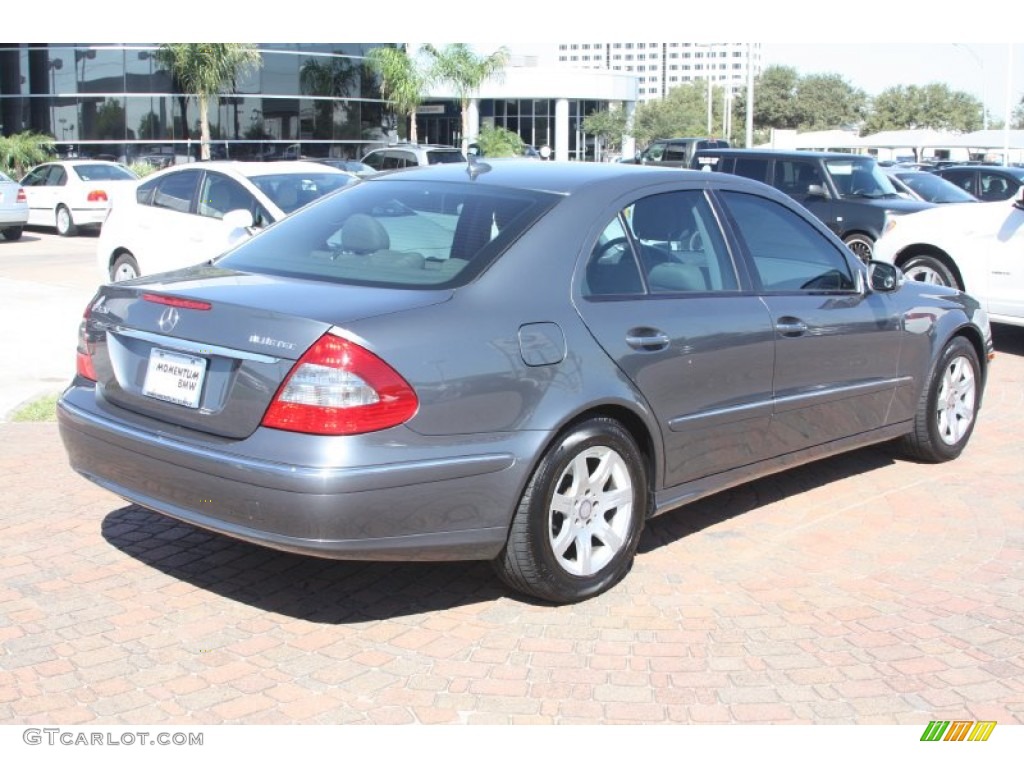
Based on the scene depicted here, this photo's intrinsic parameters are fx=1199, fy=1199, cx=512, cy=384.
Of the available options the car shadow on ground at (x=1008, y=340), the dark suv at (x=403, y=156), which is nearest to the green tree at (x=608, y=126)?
the dark suv at (x=403, y=156)

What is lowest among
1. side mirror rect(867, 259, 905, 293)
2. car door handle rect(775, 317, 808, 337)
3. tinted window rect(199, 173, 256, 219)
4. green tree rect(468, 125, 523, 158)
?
car door handle rect(775, 317, 808, 337)

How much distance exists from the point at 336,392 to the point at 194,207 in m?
8.32

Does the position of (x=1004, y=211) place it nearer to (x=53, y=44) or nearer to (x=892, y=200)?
(x=892, y=200)

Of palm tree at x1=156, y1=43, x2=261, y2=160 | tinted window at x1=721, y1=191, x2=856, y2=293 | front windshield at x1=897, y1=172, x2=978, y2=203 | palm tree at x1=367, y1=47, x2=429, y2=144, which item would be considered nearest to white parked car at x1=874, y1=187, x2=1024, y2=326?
tinted window at x1=721, y1=191, x2=856, y2=293

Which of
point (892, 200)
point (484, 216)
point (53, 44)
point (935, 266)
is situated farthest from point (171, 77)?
point (484, 216)

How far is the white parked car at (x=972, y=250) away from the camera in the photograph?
10.5 m

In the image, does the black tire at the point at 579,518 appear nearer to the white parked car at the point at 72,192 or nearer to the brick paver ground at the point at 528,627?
the brick paver ground at the point at 528,627

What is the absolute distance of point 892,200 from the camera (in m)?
15.4

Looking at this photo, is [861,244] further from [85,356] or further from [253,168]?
[85,356]

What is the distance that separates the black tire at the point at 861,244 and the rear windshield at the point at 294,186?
6.78 meters

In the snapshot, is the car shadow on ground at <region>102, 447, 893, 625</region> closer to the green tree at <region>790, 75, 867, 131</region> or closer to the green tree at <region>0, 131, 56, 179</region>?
the green tree at <region>0, 131, 56, 179</region>

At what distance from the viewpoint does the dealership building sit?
35.8m
